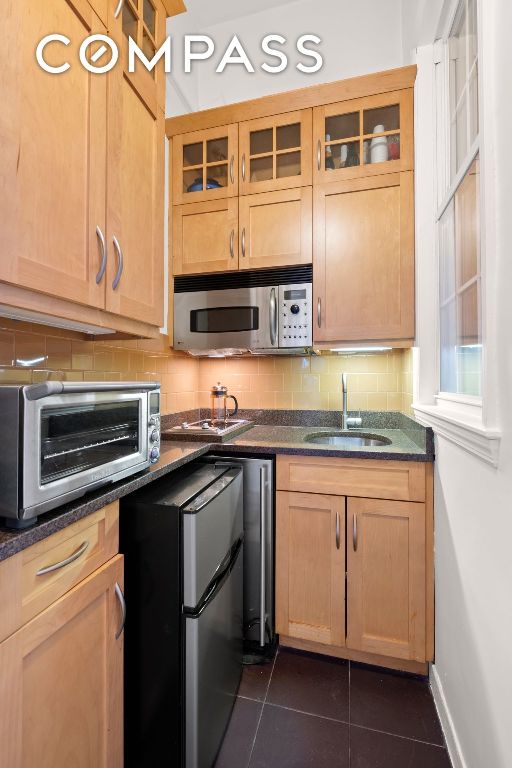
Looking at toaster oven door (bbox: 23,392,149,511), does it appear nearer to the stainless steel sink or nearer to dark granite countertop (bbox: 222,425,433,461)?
dark granite countertop (bbox: 222,425,433,461)

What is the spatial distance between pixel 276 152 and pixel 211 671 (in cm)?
229

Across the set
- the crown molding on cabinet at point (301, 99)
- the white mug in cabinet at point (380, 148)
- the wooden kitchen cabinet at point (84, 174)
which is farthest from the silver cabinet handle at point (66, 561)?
the crown molding on cabinet at point (301, 99)

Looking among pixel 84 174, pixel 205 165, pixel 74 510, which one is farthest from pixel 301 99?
pixel 74 510

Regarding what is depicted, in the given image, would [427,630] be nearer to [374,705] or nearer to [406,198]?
[374,705]

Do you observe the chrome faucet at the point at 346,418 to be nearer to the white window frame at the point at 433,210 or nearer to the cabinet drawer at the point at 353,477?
the white window frame at the point at 433,210

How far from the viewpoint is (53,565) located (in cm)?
81

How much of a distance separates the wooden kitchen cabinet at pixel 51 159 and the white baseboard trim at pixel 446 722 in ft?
5.82

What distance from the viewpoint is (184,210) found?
2.09 meters

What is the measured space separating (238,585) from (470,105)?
6.28 ft

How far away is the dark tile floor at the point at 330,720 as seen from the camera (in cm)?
119

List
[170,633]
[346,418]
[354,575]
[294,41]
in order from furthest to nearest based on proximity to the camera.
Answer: [294,41] → [346,418] → [354,575] → [170,633]

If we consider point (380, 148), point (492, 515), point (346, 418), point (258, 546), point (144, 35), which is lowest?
point (258, 546)

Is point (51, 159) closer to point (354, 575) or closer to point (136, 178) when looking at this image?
point (136, 178)

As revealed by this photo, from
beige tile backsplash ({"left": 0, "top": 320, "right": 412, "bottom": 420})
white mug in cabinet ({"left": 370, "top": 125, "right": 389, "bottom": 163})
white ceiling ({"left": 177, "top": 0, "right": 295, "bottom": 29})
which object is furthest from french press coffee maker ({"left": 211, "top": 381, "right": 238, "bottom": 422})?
white ceiling ({"left": 177, "top": 0, "right": 295, "bottom": 29})
